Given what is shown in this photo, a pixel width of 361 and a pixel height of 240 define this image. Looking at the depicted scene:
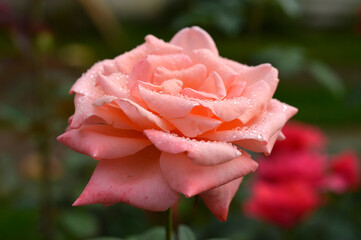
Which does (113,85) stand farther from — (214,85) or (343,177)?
(343,177)

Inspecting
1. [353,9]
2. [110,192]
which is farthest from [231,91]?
[353,9]

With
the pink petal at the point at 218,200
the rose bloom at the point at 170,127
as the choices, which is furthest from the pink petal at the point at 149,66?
the pink petal at the point at 218,200

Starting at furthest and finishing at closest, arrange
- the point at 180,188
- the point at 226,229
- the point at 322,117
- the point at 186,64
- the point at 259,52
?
1. the point at 322,117
2. the point at 226,229
3. the point at 259,52
4. the point at 186,64
5. the point at 180,188

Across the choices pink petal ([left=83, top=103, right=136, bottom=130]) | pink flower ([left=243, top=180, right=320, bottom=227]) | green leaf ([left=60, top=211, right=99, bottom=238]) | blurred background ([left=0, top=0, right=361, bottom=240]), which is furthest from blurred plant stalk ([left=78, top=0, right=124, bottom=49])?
pink petal ([left=83, top=103, right=136, bottom=130])

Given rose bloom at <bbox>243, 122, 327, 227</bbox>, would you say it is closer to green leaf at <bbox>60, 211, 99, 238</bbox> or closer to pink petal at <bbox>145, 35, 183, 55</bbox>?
green leaf at <bbox>60, 211, 99, 238</bbox>

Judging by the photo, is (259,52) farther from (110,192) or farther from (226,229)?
(110,192)

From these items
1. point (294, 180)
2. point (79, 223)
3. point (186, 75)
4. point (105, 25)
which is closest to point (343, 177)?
point (294, 180)
